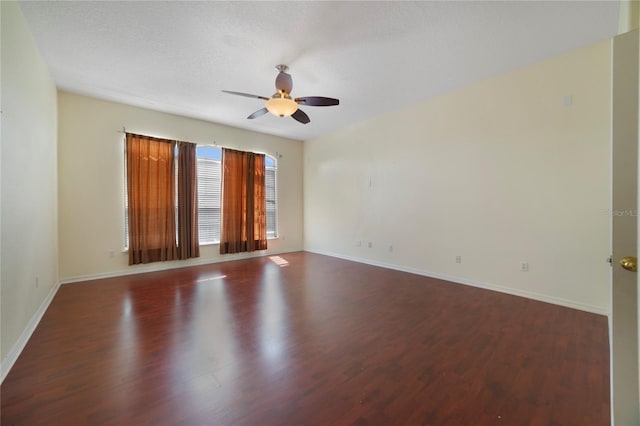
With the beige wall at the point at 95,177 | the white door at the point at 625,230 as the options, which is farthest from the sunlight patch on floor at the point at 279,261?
the white door at the point at 625,230

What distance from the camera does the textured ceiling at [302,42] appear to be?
2383 mm

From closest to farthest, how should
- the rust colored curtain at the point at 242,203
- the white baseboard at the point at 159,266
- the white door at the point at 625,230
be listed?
1. the white door at the point at 625,230
2. the white baseboard at the point at 159,266
3. the rust colored curtain at the point at 242,203

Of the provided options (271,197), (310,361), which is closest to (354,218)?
(271,197)

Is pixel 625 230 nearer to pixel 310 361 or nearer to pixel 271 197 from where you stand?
pixel 310 361

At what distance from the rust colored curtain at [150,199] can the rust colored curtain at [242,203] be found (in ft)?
3.44

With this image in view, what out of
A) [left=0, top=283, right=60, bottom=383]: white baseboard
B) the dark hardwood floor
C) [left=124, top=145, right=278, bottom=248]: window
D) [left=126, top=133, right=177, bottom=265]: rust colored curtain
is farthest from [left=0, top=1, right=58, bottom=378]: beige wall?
[left=124, top=145, right=278, bottom=248]: window

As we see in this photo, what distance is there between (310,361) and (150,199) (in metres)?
4.39

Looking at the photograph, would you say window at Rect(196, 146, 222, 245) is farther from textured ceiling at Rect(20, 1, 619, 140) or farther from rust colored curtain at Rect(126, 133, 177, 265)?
textured ceiling at Rect(20, 1, 619, 140)

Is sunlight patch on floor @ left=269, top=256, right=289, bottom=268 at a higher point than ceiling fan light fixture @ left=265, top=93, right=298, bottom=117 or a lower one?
lower

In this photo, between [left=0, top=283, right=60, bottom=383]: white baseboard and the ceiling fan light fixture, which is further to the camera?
the ceiling fan light fixture

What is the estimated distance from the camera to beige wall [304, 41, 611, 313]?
118 inches

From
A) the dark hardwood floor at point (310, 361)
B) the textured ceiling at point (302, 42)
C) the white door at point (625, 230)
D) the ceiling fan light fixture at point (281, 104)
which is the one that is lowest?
the dark hardwood floor at point (310, 361)

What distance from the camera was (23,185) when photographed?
2410 mm

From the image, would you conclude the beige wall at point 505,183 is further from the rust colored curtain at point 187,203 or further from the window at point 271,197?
the rust colored curtain at point 187,203
